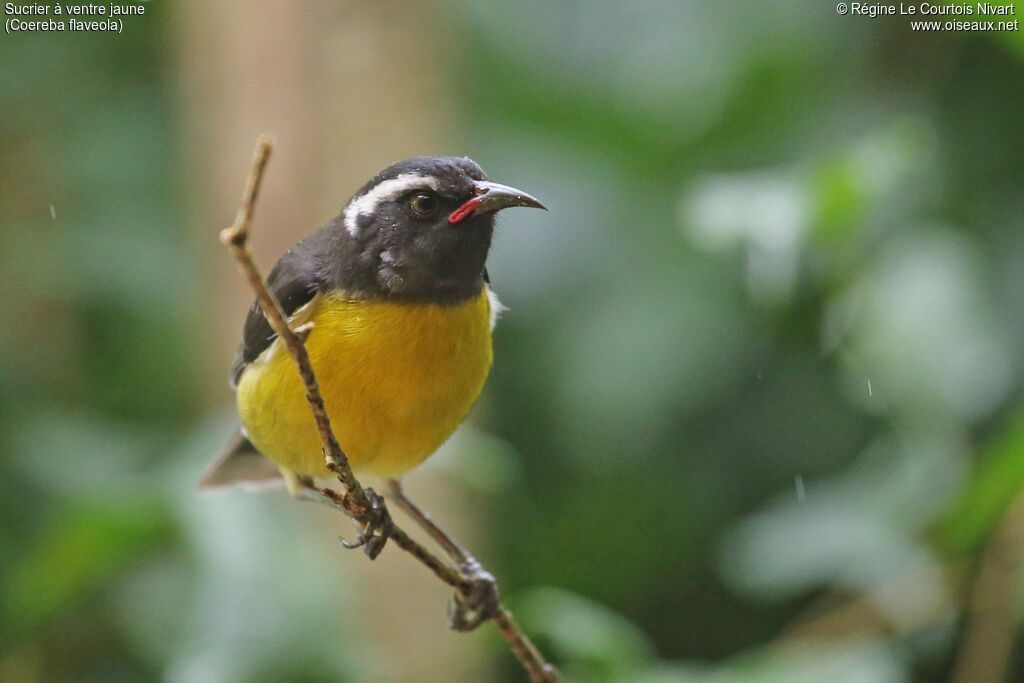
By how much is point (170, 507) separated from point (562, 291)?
84.0 inches

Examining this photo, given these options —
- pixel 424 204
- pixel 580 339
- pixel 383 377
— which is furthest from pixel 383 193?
pixel 580 339

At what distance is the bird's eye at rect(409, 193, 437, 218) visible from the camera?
3.09 metres

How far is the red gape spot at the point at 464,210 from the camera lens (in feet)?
9.82

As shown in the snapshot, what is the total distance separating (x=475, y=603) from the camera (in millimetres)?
3168

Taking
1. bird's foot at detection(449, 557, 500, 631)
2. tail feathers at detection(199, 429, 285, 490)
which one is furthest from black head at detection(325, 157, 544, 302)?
tail feathers at detection(199, 429, 285, 490)

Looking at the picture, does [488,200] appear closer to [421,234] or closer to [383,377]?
[421,234]

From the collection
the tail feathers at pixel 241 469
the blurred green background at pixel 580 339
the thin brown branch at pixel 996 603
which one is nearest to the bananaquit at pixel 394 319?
the tail feathers at pixel 241 469

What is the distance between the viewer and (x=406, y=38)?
18.0 feet

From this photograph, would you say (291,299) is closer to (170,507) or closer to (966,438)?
(170,507)

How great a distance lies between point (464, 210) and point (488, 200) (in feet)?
0.33

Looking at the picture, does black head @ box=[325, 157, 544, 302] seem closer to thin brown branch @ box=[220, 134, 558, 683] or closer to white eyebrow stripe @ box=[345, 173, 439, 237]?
white eyebrow stripe @ box=[345, 173, 439, 237]

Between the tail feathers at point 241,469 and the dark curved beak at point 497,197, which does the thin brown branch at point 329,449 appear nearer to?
the dark curved beak at point 497,197

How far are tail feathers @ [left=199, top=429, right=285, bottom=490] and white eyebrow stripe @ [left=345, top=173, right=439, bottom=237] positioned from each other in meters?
0.92

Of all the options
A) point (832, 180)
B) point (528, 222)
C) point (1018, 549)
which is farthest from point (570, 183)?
point (1018, 549)
